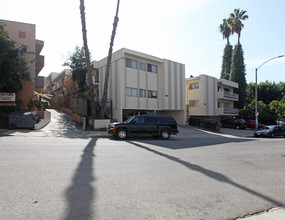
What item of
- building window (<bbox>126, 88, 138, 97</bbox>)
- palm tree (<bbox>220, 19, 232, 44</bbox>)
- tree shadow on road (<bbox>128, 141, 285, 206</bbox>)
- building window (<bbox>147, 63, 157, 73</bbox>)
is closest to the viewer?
tree shadow on road (<bbox>128, 141, 285, 206</bbox>)

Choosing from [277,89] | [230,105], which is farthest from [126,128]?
[277,89]

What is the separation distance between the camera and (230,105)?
40.7 meters

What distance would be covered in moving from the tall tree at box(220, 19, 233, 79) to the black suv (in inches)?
1414

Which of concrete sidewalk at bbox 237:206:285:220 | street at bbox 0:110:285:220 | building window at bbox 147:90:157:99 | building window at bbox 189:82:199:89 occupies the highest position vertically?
building window at bbox 189:82:199:89

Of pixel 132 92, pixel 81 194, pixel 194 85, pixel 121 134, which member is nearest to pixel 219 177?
pixel 81 194

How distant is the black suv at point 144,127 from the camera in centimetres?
1467

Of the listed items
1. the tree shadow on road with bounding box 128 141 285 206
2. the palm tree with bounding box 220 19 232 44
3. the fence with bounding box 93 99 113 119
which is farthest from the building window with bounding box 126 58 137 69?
the palm tree with bounding box 220 19 232 44

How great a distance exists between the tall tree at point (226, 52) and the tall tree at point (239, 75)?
14.7 ft

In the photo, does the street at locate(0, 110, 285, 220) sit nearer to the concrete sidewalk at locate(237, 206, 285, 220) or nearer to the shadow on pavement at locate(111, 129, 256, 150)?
the concrete sidewalk at locate(237, 206, 285, 220)

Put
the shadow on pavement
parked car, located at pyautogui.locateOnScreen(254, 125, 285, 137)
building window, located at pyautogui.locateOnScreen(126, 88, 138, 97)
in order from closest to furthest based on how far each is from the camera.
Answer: the shadow on pavement → parked car, located at pyautogui.locateOnScreen(254, 125, 285, 137) → building window, located at pyautogui.locateOnScreen(126, 88, 138, 97)

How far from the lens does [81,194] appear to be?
4.26 m

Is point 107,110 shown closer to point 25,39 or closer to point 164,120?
point 164,120

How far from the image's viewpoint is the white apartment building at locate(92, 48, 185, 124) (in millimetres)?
24016

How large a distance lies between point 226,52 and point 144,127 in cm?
4102
